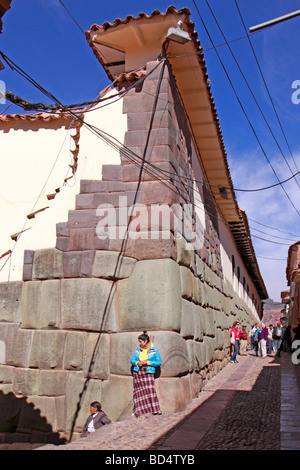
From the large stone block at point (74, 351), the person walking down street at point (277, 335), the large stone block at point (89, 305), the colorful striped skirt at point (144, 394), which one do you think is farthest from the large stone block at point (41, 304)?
the person walking down street at point (277, 335)

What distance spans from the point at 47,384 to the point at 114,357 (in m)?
1.07

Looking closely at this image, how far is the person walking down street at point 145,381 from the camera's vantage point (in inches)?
209

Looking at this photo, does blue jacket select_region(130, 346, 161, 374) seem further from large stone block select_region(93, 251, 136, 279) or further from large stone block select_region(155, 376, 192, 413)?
large stone block select_region(93, 251, 136, 279)

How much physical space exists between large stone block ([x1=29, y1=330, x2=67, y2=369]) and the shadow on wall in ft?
1.86

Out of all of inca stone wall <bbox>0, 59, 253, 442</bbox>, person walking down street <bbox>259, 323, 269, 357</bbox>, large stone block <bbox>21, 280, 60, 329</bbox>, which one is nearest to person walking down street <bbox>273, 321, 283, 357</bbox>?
person walking down street <bbox>259, 323, 269, 357</bbox>

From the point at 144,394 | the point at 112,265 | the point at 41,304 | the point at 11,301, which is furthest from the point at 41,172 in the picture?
the point at 144,394

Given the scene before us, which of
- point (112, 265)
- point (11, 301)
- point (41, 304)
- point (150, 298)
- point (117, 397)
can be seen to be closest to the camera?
point (117, 397)

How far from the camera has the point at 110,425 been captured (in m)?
5.03

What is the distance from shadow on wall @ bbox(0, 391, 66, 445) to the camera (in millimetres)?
5875

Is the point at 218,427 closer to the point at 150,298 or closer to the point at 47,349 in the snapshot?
the point at 150,298

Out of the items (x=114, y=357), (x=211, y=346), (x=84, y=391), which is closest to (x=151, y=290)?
(x=114, y=357)

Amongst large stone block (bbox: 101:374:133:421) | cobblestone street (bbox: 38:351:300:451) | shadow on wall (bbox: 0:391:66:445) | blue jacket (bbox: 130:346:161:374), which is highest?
blue jacket (bbox: 130:346:161:374)

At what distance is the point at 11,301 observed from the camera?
649cm

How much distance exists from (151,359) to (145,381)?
285 mm
